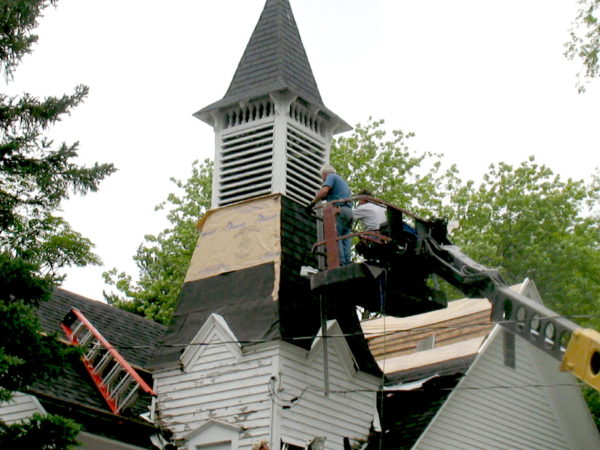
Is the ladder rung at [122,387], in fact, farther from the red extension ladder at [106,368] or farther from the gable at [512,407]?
the gable at [512,407]

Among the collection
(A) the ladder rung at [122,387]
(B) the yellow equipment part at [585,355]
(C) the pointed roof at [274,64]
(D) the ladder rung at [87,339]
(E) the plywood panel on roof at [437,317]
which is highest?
(C) the pointed roof at [274,64]

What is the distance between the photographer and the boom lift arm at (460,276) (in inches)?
421

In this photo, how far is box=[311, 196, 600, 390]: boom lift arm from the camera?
35.1 ft

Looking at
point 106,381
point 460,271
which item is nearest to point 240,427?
point 106,381

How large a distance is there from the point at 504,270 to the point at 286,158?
1763 cm

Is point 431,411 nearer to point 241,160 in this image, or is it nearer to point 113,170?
point 241,160

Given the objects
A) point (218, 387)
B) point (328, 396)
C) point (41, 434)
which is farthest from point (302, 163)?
point (41, 434)

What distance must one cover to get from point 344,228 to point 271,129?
4.06 metres

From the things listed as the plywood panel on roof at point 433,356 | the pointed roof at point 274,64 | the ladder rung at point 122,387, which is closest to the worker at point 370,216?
the pointed roof at point 274,64

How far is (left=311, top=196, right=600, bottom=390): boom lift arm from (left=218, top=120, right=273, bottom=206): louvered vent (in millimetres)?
3535

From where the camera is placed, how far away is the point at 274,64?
20.0 meters

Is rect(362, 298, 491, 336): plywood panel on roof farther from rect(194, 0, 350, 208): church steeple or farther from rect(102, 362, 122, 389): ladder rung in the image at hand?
rect(102, 362, 122, 389): ladder rung

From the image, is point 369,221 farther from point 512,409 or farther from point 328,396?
point 512,409

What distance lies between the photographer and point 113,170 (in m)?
13.6
